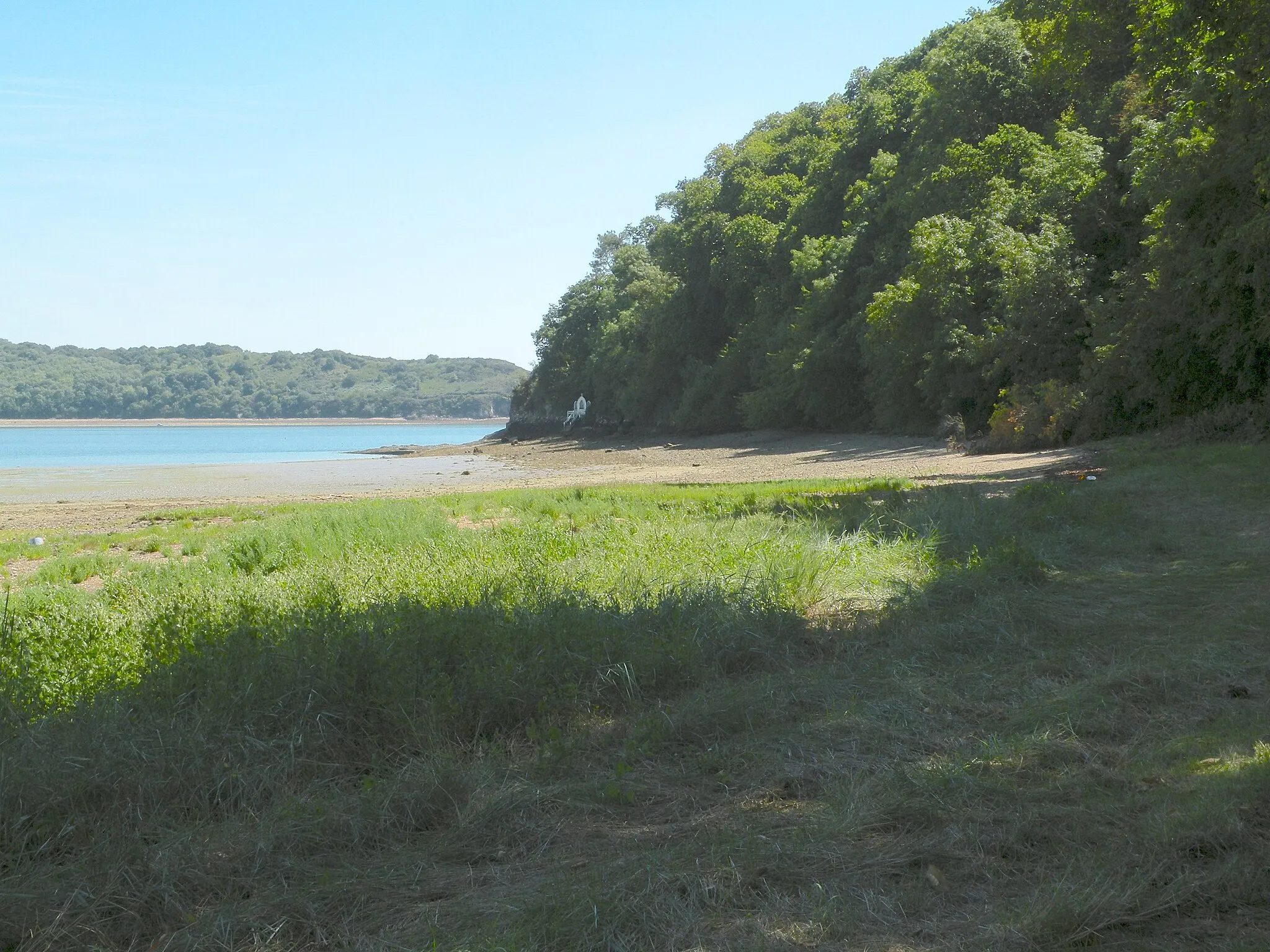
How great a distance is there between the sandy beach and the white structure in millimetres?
19472

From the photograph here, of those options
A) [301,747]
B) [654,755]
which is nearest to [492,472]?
[301,747]

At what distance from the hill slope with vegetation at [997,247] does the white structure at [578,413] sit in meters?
8.21

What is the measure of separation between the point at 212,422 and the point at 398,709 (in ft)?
596

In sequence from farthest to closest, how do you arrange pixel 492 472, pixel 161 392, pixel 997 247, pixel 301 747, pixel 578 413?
pixel 161 392, pixel 578 413, pixel 492 472, pixel 997 247, pixel 301 747

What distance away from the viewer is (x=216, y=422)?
174m

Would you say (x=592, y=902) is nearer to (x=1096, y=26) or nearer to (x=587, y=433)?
(x=1096, y=26)

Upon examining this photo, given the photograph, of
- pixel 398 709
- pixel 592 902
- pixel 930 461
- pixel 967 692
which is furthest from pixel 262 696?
pixel 930 461

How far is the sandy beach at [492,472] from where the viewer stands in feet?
74.2

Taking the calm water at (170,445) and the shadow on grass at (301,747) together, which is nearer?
the shadow on grass at (301,747)

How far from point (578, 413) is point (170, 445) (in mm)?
37369

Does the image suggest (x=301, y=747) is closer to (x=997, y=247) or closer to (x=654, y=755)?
(x=654, y=755)

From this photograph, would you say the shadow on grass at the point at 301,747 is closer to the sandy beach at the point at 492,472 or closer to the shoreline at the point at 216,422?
the sandy beach at the point at 492,472

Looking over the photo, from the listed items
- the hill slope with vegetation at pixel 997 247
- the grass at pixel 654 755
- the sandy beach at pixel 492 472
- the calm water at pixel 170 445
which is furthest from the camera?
the calm water at pixel 170 445

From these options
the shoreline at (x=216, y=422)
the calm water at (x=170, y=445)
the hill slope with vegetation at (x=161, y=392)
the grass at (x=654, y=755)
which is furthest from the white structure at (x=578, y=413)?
the shoreline at (x=216, y=422)
